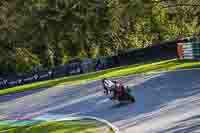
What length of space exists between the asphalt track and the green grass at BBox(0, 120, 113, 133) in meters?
0.86

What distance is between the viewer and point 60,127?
19.8 metres

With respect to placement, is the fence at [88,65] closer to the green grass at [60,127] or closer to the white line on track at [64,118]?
the white line on track at [64,118]

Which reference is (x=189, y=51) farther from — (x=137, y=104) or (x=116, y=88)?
(x=137, y=104)

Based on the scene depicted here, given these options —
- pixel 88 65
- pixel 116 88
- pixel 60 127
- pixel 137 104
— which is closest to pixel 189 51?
pixel 88 65

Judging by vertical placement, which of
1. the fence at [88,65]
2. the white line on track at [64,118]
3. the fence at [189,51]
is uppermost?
the fence at [189,51]

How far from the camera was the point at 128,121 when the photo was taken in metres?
18.3

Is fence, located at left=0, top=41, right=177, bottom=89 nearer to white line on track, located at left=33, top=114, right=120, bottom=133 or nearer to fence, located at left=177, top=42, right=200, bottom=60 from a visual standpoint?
fence, located at left=177, top=42, right=200, bottom=60

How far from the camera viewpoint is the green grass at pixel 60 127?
1823cm

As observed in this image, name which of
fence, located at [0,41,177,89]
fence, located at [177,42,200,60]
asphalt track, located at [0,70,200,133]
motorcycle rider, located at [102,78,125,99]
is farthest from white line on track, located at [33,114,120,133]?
fence, located at [0,41,177,89]

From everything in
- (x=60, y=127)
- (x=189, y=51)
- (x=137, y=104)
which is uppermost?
(x=189, y=51)

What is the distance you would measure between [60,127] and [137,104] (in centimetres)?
379

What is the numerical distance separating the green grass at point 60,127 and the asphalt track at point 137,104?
2.81 ft

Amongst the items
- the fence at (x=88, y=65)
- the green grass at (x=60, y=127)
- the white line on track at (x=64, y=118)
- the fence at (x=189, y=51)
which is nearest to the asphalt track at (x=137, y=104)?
the white line on track at (x=64, y=118)

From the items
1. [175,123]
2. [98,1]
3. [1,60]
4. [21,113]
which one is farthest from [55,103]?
[1,60]
